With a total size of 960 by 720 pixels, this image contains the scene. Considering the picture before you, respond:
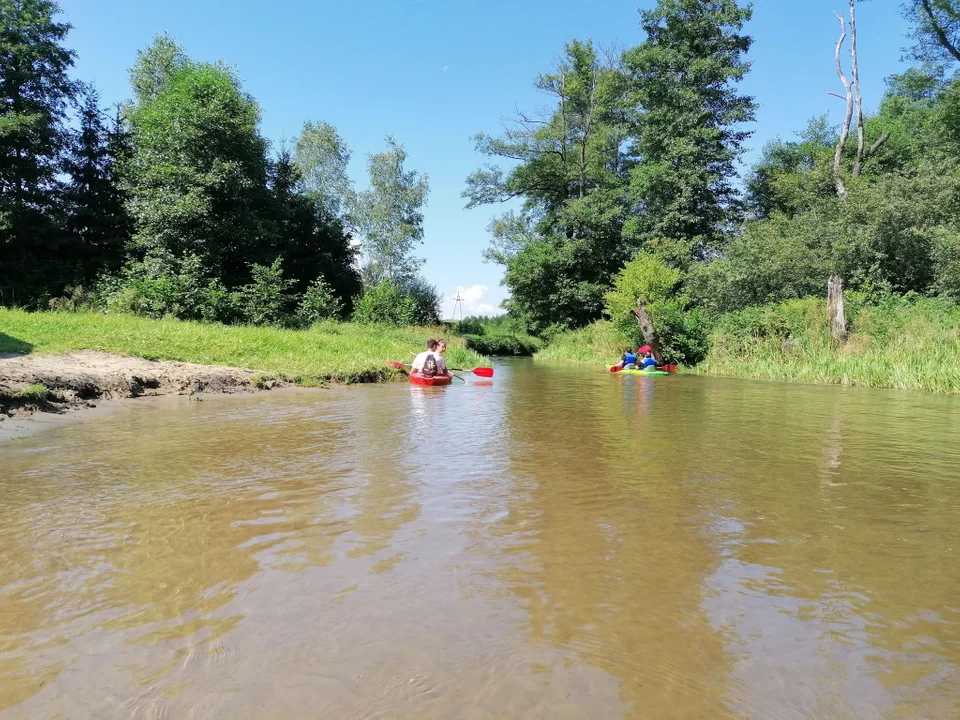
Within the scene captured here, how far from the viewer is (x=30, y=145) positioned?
25.3 meters

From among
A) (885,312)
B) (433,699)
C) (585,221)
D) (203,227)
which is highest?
(585,221)

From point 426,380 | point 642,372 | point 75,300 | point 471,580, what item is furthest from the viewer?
point 75,300

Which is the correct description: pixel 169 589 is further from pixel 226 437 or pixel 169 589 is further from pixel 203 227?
pixel 203 227

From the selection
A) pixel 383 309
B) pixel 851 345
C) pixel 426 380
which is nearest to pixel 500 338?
pixel 383 309

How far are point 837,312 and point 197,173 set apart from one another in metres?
26.7

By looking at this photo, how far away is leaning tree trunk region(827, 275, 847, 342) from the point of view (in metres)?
20.8

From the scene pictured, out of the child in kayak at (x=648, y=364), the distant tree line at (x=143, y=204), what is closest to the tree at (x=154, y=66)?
the distant tree line at (x=143, y=204)

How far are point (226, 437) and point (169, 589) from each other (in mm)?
4476

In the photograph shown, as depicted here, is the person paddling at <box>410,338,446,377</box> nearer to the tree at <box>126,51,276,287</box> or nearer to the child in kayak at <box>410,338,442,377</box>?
the child in kayak at <box>410,338,442,377</box>

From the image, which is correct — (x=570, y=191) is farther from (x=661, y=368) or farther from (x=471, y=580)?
(x=471, y=580)

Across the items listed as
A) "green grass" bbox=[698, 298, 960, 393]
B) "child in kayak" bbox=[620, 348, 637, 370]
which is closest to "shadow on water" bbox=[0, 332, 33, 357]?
"child in kayak" bbox=[620, 348, 637, 370]

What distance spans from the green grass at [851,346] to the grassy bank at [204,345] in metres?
12.8

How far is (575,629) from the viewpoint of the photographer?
2.85m

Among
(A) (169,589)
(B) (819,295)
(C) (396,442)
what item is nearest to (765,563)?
(A) (169,589)
